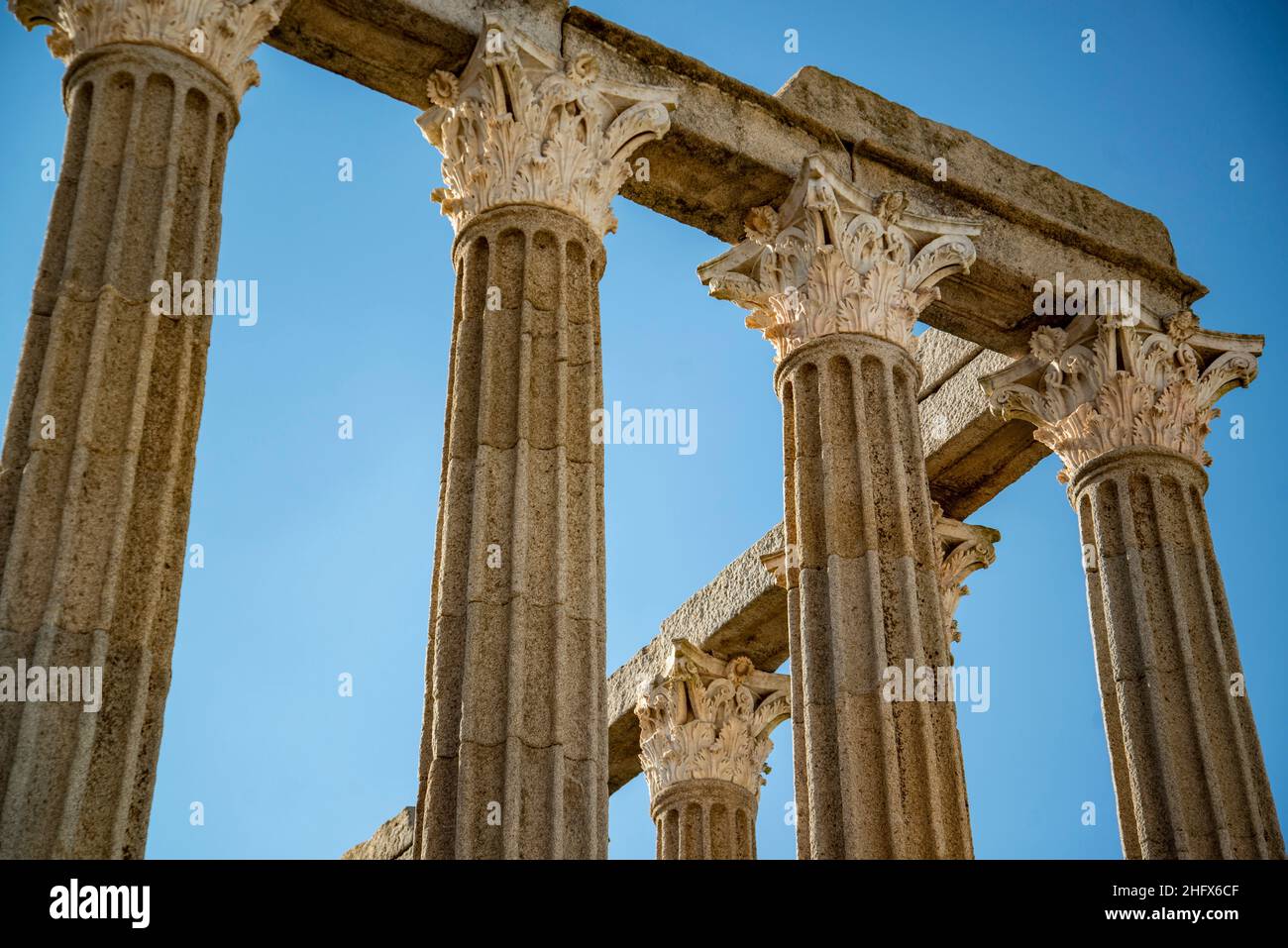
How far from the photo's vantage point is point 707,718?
2855cm

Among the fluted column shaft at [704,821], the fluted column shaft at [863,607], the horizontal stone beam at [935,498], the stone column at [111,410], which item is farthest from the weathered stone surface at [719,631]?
the stone column at [111,410]

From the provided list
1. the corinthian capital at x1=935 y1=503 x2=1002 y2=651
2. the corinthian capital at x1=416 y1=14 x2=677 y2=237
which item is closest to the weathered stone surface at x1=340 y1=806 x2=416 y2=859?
the corinthian capital at x1=935 y1=503 x2=1002 y2=651

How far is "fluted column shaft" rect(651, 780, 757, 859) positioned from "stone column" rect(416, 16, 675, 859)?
12.3 metres

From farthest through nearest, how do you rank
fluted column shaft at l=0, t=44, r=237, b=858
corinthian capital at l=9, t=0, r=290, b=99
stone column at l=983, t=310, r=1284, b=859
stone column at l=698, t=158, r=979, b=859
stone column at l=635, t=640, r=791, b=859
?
stone column at l=635, t=640, r=791, b=859 < stone column at l=983, t=310, r=1284, b=859 < stone column at l=698, t=158, r=979, b=859 < corinthian capital at l=9, t=0, r=290, b=99 < fluted column shaft at l=0, t=44, r=237, b=858

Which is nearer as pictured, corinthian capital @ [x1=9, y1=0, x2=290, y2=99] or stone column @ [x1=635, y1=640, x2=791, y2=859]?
corinthian capital @ [x1=9, y1=0, x2=290, y2=99]

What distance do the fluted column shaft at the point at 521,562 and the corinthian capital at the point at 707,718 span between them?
11826 mm

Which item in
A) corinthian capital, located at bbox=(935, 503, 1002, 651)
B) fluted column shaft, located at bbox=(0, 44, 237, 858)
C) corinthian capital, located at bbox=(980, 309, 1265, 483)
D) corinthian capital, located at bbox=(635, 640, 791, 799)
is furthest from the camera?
corinthian capital, located at bbox=(635, 640, 791, 799)

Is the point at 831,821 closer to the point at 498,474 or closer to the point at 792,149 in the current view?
the point at 498,474

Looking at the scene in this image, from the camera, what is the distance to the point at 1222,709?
69.2 ft

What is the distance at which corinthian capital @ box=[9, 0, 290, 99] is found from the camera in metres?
15.7

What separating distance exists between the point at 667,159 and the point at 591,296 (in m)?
3.82

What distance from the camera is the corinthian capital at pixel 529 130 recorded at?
17875mm

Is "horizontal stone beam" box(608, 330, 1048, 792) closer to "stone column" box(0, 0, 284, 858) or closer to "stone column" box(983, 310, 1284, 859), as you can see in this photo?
"stone column" box(983, 310, 1284, 859)

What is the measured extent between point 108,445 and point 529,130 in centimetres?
641
